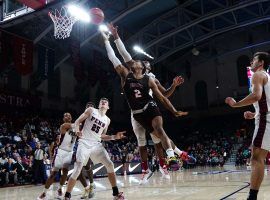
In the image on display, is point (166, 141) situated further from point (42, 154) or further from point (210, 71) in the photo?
point (210, 71)

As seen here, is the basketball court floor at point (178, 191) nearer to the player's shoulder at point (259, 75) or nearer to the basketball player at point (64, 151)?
the basketball player at point (64, 151)

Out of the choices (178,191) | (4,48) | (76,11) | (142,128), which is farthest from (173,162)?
(4,48)

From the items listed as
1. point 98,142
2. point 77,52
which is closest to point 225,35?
point 77,52

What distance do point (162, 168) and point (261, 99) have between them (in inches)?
88.0

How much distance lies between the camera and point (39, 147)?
12.5 m

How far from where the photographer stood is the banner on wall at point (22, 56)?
17.5 m

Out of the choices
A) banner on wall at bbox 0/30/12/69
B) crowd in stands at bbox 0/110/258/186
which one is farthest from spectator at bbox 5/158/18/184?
banner on wall at bbox 0/30/12/69

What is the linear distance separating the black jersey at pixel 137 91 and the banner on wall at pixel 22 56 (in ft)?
45.0

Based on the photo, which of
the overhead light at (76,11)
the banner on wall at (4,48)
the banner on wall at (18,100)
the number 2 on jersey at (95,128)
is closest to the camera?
the number 2 on jersey at (95,128)

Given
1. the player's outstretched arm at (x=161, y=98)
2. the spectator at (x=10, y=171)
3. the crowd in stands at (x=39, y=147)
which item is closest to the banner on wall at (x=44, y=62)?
the crowd in stands at (x=39, y=147)

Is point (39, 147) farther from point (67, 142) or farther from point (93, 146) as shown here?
point (93, 146)

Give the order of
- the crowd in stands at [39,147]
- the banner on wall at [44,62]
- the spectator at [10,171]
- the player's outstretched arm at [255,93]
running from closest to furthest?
the player's outstretched arm at [255,93]
the spectator at [10,171]
the crowd in stands at [39,147]
the banner on wall at [44,62]

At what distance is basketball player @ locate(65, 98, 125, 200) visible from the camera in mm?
5879

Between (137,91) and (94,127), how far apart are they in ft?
5.12
